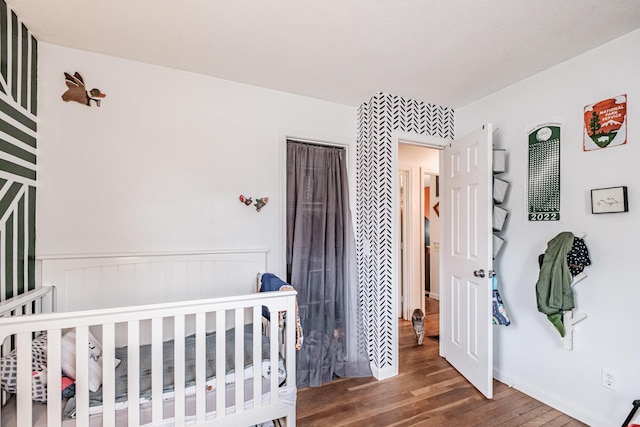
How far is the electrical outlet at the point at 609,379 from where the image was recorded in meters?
1.65

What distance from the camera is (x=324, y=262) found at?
243cm

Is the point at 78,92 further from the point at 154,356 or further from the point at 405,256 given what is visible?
the point at 405,256

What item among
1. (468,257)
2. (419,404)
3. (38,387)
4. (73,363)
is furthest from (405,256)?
(38,387)

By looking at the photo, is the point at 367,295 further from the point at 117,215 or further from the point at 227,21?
the point at 227,21

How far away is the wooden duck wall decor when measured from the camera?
177cm

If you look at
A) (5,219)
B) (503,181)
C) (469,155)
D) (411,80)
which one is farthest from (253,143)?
(503,181)

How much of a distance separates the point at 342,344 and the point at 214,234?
141cm

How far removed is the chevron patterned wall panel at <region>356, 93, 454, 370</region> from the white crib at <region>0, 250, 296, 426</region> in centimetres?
104

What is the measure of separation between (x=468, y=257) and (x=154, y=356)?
2.22 m

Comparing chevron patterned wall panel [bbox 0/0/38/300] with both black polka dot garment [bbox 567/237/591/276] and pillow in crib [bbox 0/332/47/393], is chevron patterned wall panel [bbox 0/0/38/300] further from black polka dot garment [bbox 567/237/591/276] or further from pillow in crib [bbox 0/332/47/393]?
black polka dot garment [bbox 567/237/591/276]

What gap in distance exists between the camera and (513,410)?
6.25 feet

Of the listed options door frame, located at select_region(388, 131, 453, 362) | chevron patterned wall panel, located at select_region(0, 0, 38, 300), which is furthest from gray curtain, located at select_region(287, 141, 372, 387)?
chevron patterned wall panel, located at select_region(0, 0, 38, 300)

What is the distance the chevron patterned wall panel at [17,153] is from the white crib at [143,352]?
14cm

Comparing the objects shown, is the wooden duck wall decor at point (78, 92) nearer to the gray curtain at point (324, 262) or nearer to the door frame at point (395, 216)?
the gray curtain at point (324, 262)
